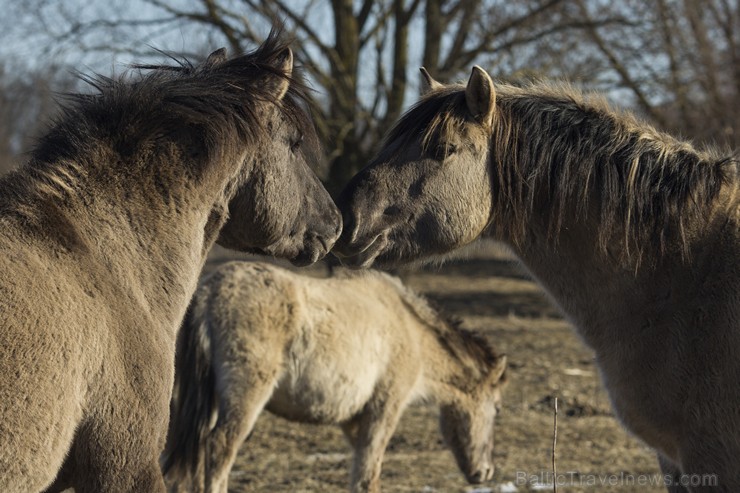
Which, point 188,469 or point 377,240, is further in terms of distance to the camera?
point 188,469

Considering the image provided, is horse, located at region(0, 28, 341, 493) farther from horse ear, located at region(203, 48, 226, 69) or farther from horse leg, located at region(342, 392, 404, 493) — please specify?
horse leg, located at region(342, 392, 404, 493)

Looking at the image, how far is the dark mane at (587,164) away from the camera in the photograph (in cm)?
344

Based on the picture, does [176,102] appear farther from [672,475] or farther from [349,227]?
[672,475]

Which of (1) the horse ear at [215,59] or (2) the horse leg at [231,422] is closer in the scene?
(1) the horse ear at [215,59]

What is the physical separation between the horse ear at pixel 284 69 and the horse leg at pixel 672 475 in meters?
2.17

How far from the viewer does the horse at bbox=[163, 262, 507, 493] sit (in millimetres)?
6156

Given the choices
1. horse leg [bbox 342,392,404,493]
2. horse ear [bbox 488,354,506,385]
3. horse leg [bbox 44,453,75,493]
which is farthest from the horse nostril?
horse ear [bbox 488,354,506,385]

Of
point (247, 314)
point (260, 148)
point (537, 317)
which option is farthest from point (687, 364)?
point (537, 317)

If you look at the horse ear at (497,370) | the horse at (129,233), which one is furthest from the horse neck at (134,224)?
the horse ear at (497,370)

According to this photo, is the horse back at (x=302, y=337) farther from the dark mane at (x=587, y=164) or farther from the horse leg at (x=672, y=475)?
the horse leg at (x=672, y=475)

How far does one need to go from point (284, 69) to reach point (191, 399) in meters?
3.37

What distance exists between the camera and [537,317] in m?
15.5

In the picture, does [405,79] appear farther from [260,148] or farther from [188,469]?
[260,148]

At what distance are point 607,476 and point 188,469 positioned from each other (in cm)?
323
